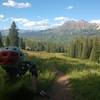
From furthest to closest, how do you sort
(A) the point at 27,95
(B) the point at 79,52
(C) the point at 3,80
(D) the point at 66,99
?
(B) the point at 79,52, (D) the point at 66,99, (C) the point at 3,80, (A) the point at 27,95

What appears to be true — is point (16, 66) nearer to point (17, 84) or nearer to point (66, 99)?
point (17, 84)

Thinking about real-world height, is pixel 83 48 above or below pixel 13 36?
below

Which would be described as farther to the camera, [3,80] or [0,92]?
[3,80]

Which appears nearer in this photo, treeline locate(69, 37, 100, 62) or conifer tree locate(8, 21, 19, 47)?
conifer tree locate(8, 21, 19, 47)

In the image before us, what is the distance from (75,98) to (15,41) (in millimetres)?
105659

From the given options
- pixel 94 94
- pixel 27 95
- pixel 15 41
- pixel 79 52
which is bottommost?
pixel 79 52

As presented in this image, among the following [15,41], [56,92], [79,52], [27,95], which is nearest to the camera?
[27,95]

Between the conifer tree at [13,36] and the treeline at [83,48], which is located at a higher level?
the conifer tree at [13,36]

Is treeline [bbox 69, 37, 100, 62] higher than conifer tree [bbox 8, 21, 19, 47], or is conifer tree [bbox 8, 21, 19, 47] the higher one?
conifer tree [bbox 8, 21, 19, 47]

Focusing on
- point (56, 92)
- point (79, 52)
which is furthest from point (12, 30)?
point (56, 92)

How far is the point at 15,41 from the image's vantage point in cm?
11631

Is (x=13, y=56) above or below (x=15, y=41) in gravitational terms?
above

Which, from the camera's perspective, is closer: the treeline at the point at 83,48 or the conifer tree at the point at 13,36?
the conifer tree at the point at 13,36

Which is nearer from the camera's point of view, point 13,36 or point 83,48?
point 13,36
